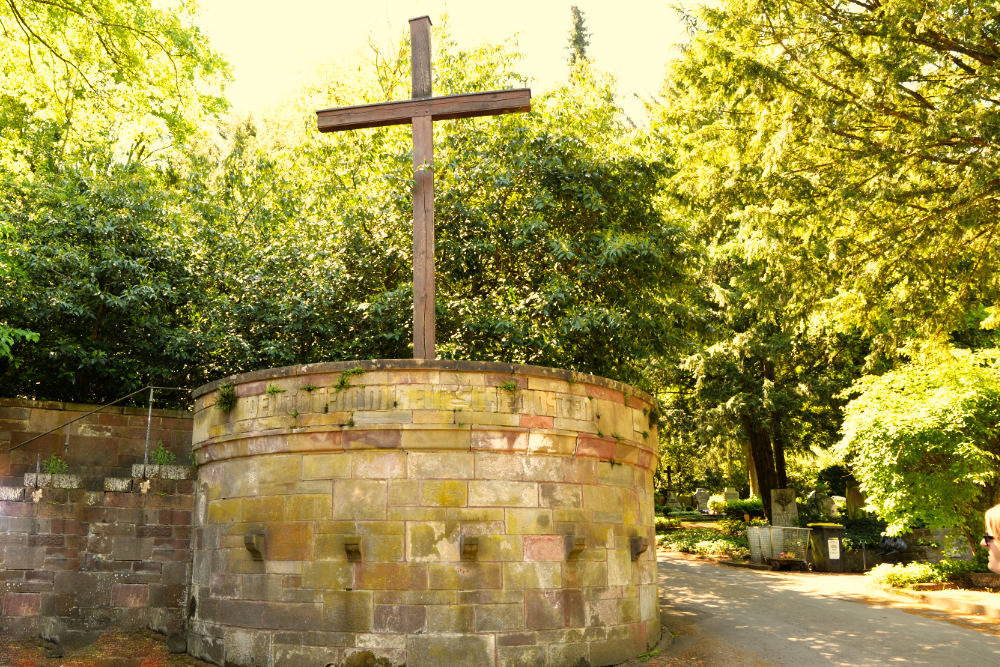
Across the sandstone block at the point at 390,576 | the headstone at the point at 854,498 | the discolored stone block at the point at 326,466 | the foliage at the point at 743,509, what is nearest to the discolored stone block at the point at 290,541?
the discolored stone block at the point at 326,466

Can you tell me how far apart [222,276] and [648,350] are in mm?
8342


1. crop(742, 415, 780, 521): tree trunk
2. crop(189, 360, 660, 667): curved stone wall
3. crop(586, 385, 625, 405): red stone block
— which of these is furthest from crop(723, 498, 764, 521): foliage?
crop(189, 360, 660, 667): curved stone wall

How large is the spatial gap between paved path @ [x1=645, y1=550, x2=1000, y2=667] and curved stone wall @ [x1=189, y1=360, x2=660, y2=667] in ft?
5.65

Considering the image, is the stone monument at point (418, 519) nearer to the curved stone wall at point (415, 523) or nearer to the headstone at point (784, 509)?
the curved stone wall at point (415, 523)

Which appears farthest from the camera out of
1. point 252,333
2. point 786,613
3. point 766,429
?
point 766,429

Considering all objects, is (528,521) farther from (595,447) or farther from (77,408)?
(77,408)

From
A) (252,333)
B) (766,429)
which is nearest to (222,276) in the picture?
(252,333)

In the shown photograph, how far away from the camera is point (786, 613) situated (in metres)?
12.6

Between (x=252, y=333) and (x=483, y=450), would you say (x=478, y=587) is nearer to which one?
(x=483, y=450)

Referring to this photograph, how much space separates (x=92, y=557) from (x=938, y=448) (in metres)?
15.5

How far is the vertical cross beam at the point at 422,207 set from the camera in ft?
30.3

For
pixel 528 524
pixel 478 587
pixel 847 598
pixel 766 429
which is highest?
pixel 766 429

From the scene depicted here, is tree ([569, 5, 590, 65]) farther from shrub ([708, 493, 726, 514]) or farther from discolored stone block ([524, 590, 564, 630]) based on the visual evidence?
discolored stone block ([524, 590, 564, 630])

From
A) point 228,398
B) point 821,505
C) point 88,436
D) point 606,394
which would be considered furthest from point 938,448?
point 821,505
